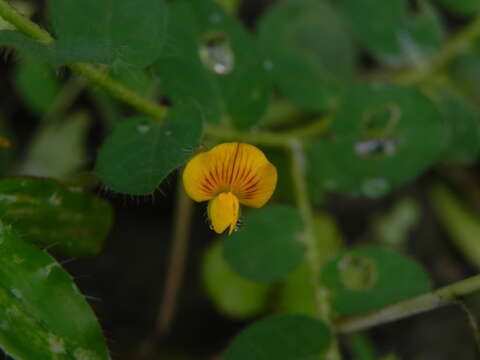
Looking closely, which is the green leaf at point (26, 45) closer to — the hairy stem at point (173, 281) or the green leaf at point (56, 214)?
the green leaf at point (56, 214)

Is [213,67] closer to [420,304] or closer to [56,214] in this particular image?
[56,214]

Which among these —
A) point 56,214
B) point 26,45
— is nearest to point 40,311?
point 56,214

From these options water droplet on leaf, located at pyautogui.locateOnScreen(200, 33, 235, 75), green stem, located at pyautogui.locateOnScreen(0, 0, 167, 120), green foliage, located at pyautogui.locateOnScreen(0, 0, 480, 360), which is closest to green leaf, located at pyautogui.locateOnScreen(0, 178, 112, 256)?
green foliage, located at pyautogui.locateOnScreen(0, 0, 480, 360)

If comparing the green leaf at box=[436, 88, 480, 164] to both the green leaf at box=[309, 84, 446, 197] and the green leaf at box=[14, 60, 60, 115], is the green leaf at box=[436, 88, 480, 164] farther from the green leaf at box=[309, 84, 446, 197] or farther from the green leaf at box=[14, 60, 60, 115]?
the green leaf at box=[14, 60, 60, 115]

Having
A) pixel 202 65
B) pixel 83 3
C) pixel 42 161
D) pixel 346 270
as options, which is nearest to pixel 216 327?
pixel 346 270

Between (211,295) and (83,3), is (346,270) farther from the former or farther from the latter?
(83,3)
